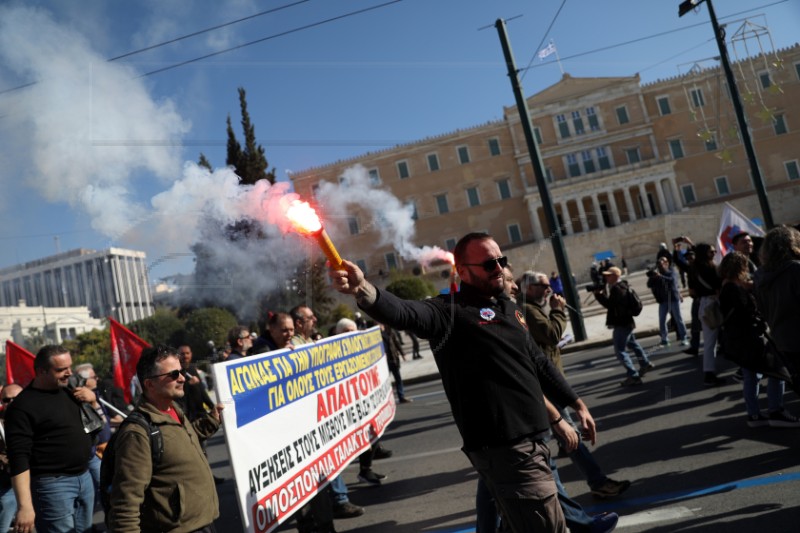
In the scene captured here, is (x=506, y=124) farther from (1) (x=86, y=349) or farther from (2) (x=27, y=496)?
(2) (x=27, y=496)

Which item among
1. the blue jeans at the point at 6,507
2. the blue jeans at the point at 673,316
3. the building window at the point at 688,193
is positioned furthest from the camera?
the building window at the point at 688,193

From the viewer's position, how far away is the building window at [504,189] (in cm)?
5453

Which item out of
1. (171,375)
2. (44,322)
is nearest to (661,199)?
(44,322)

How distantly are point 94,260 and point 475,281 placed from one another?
4792cm

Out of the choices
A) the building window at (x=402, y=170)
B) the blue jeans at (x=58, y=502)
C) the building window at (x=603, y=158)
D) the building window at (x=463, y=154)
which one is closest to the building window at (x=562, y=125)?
the building window at (x=603, y=158)

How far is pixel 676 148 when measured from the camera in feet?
173

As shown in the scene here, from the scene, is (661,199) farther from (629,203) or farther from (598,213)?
(598,213)

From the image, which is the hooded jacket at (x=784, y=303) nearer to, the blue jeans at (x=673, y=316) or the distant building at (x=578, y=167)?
the blue jeans at (x=673, y=316)

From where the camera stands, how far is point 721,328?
18.9 feet

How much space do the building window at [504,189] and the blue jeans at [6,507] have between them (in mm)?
51722

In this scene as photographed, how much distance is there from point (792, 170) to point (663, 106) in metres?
11.6

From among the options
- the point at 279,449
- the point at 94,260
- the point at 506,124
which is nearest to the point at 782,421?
the point at 279,449

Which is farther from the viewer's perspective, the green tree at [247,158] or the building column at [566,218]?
the building column at [566,218]

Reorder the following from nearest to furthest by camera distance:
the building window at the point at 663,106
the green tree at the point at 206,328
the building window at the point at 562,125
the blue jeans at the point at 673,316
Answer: the blue jeans at the point at 673,316 < the green tree at the point at 206,328 < the building window at the point at 663,106 < the building window at the point at 562,125
